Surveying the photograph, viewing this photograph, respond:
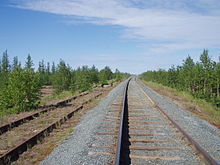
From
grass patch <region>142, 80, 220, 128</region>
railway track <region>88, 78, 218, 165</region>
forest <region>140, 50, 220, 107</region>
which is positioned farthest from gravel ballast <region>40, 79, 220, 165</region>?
forest <region>140, 50, 220, 107</region>

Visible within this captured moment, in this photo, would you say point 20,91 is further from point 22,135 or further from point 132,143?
point 132,143

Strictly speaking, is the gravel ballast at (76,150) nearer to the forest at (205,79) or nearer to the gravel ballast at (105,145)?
the gravel ballast at (105,145)

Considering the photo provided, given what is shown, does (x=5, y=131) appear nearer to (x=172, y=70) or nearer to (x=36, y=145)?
(x=36, y=145)

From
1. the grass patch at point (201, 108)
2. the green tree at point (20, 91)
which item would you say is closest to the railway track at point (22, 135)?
the green tree at point (20, 91)

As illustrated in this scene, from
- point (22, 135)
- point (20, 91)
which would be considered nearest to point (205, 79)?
point (20, 91)

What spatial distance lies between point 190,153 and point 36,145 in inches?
162

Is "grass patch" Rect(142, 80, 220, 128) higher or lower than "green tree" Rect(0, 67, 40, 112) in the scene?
lower

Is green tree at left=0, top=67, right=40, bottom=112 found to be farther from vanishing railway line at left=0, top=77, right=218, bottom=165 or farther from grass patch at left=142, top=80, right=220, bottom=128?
grass patch at left=142, top=80, right=220, bottom=128

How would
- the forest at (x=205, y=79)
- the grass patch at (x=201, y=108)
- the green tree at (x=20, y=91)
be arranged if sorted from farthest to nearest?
the forest at (x=205, y=79) → the green tree at (x=20, y=91) → the grass patch at (x=201, y=108)

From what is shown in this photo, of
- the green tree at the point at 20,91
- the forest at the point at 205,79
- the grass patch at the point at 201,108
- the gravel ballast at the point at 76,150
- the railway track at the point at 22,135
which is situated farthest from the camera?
the forest at the point at 205,79

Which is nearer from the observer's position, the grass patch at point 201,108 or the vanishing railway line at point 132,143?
the vanishing railway line at point 132,143

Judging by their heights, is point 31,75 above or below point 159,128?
above

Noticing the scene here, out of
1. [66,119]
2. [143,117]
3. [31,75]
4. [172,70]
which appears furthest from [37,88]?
[172,70]

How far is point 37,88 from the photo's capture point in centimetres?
1270
